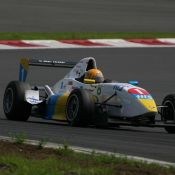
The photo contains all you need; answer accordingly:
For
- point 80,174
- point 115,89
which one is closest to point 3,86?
point 115,89

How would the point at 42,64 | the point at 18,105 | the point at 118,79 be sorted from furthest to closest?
the point at 118,79 → the point at 42,64 → the point at 18,105

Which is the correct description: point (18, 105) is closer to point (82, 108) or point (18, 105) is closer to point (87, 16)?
point (82, 108)

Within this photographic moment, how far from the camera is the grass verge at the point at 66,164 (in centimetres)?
790

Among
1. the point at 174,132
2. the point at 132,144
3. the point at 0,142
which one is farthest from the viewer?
the point at 174,132

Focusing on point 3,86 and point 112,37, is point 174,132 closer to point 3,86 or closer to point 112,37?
point 3,86

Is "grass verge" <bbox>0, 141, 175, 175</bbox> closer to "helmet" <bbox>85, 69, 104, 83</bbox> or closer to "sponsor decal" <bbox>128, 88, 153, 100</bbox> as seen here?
"sponsor decal" <bbox>128, 88, 153, 100</bbox>

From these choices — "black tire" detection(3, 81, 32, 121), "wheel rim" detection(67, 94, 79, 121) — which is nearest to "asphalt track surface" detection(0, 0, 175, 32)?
"black tire" detection(3, 81, 32, 121)

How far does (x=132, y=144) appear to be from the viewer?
10508mm

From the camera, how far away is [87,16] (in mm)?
31750

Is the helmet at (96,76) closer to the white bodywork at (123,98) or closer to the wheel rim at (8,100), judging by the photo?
the white bodywork at (123,98)

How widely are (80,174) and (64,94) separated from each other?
22.8 ft

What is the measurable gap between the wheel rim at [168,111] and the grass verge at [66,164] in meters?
4.62

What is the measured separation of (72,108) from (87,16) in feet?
59.2

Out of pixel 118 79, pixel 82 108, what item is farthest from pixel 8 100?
pixel 118 79
